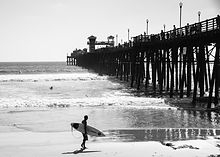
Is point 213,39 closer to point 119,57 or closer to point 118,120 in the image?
point 118,120

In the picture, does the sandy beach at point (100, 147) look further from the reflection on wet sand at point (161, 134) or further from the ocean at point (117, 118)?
the ocean at point (117, 118)

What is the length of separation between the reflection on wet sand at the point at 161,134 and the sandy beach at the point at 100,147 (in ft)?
2.65

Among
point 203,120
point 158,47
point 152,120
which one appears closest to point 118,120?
point 152,120

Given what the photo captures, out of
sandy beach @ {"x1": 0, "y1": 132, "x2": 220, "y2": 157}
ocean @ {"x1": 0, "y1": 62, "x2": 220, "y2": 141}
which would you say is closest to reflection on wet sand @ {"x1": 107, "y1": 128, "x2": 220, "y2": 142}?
ocean @ {"x1": 0, "y1": 62, "x2": 220, "y2": 141}

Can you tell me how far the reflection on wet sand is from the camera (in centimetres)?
1226

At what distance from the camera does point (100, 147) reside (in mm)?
10750

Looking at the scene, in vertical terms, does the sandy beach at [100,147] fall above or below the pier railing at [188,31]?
below

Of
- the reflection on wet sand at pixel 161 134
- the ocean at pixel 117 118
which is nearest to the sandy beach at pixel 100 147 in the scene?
the reflection on wet sand at pixel 161 134

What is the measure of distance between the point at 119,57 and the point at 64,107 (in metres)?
28.8

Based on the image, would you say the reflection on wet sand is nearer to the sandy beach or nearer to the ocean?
the ocean

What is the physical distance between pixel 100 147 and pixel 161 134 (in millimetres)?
3131

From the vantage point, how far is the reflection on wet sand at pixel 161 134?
40.2 ft

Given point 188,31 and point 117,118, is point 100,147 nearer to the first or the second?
point 117,118

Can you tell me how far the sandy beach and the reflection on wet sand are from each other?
2.65 feet
